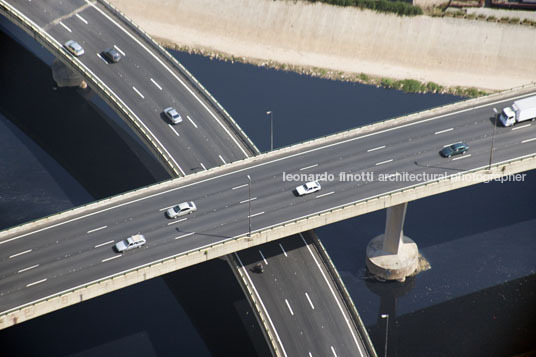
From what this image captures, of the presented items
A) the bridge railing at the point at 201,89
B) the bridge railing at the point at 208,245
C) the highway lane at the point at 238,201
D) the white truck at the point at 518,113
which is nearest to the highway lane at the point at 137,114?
the highway lane at the point at 238,201

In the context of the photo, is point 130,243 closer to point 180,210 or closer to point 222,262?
point 180,210

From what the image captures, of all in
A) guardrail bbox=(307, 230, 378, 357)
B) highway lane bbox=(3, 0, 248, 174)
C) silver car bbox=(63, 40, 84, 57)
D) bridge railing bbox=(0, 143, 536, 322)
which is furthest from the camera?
→ silver car bbox=(63, 40, 84, 57)

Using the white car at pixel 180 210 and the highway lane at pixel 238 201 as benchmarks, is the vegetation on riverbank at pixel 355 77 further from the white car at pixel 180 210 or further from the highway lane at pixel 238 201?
the white car at pixel 180 210

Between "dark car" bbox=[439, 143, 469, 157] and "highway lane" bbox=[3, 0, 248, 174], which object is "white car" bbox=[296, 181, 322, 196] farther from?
"dark car" bbox=[439, 143, 469, 157]

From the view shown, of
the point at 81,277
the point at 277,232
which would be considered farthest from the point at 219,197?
the point at 81,277

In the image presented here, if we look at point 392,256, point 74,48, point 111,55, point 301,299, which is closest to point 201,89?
point 111,55

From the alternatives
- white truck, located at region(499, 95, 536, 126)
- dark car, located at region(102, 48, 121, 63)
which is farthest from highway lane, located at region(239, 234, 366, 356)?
dark car, located at region(102, 48, 121, 63)
